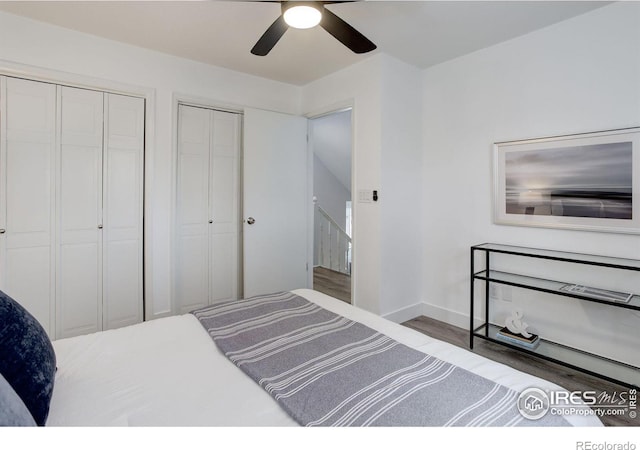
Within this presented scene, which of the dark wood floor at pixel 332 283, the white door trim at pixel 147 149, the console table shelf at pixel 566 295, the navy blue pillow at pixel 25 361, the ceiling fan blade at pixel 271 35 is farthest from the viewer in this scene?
the dark wood floor at pixel 332 283

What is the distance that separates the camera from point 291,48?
292 centimetres

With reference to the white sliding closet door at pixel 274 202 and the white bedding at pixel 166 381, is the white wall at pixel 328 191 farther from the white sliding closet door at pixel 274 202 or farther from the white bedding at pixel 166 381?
the white bedding at pixel 166 381

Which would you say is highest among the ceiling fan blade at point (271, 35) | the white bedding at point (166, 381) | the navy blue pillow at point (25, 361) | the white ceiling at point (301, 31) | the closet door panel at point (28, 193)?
the white ceiling at point (301, 31)

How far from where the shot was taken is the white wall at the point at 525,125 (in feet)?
7.27

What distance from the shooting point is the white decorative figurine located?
2.52 m

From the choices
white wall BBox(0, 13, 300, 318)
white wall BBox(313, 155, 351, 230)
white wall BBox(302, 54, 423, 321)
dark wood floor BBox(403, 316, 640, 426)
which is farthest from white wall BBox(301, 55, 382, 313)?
white wall BBox(313, 155, 351, 230)

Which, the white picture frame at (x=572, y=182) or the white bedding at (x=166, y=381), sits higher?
the white picture frame at (x=572, y=182)

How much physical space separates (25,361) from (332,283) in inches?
157

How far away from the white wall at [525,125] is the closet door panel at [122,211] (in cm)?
274

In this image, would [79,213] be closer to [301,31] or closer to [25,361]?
[25,361]

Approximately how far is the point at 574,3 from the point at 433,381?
2640 mm

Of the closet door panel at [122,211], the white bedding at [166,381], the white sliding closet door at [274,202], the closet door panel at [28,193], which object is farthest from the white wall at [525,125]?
the closet door panel at [28,193]

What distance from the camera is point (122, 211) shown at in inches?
114

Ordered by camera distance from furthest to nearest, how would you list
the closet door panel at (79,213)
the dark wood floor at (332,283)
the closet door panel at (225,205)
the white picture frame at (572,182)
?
the dark wood floor at (332,283) → the closet door panel at (225,205) → the closet door panel at (79,213) → the white picture frame at (572,182)
